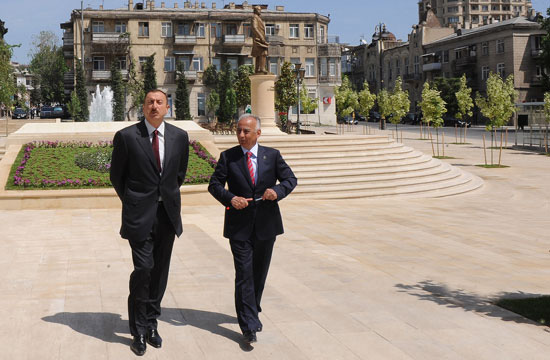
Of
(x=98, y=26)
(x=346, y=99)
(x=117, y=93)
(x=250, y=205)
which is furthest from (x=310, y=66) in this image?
(x=250, y=205)

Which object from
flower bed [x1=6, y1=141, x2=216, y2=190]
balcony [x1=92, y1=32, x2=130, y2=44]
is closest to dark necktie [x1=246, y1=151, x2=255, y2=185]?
flower bed [x1=6, y1=141, x2=216, y2=190]

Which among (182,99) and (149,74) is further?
(182,99)

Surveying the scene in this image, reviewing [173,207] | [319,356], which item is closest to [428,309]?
[319,356]

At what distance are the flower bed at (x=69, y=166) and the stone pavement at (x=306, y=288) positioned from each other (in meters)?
1.57

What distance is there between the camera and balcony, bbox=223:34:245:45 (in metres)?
62.3

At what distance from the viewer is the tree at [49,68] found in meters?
88.1

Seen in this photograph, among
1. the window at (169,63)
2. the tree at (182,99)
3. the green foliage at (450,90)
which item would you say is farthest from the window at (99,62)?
the green foliage at (450,90)

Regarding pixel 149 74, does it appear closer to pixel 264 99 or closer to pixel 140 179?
pixel 264 99

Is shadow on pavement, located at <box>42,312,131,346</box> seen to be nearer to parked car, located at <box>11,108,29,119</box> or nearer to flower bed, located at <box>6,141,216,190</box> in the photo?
flower bed, located at <box>6,141,216,190</box>

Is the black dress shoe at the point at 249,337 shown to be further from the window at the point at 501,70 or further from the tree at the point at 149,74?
the window at the point at 501,70

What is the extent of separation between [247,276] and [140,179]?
47.5 inches

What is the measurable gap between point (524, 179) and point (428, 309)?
1943 centimetres

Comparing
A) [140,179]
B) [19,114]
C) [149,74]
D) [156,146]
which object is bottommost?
[140,179]

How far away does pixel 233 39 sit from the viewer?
62500 millimetres
